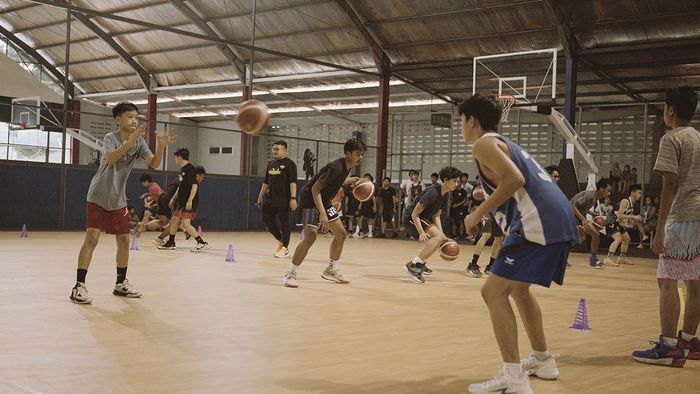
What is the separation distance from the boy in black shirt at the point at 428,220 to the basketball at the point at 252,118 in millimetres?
3444

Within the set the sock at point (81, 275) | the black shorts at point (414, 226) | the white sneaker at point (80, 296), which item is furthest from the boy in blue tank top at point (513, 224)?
the black shorts at point (414, 226)

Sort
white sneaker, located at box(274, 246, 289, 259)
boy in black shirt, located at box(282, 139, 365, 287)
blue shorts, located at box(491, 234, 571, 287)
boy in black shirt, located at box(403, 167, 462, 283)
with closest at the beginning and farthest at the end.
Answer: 1. blue shorts, located at box(491, 234, 571, 287)
2. boy in black shirt, located at box(282, 139, 365, 287)
3. boy in black shirt, located at box(403, 167, 462, 283)
4. white sneaker, located at box(274, 246, 289, 259)

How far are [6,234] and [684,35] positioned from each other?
60.7 ft

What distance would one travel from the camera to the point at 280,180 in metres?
13.0

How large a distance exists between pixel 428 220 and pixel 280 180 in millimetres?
3493

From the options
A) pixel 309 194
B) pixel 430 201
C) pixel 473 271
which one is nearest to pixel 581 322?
pixel 309 194

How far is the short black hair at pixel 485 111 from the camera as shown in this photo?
4.12 meters

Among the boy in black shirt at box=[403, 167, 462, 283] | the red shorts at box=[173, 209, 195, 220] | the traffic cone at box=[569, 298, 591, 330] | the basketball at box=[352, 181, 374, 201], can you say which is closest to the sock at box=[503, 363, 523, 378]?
the traffic cone at box=[569, 298, 591, 330]

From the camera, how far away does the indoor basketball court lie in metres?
4.72

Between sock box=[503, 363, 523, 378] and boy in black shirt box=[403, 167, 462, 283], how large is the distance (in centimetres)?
581

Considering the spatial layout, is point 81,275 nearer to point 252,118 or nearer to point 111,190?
point 111,190

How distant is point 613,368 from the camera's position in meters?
4.80

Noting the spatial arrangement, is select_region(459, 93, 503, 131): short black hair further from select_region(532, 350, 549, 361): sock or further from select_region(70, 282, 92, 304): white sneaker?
select_region(70, 282, 92, 304): white sneaker

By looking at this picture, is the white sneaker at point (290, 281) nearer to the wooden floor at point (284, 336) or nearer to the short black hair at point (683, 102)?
the wooden floor at point (284, 336)
